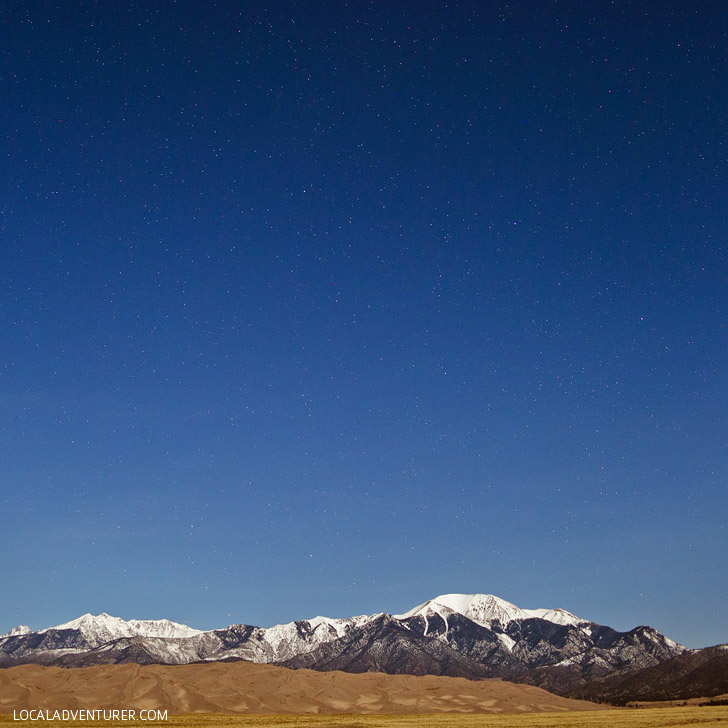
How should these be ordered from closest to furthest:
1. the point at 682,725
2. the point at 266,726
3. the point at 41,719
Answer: the point at 682,725 < the point at 266,726 < the point at 41,719

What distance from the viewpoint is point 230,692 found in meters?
167

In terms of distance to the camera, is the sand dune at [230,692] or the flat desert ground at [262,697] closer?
the flat desert ground at [262,697]

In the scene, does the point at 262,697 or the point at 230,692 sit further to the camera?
the point at 262,697

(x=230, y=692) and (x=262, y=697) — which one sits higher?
(x=230, y=692)

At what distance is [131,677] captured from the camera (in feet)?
543

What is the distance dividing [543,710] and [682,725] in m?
104

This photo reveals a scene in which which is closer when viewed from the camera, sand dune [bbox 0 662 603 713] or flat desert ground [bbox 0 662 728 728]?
flat desert ground [bbox 0 662 728 728]

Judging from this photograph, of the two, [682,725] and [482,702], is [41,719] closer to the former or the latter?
[682,725]

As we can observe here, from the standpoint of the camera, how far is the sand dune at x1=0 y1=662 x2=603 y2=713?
5802 inches

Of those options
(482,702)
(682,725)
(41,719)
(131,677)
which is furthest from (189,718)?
(482,702)

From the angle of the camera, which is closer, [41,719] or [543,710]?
[41,719]

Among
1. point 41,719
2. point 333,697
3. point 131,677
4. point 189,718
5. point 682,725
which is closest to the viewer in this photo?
point 682,725

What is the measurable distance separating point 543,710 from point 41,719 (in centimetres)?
11808

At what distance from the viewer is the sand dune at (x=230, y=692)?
147m
